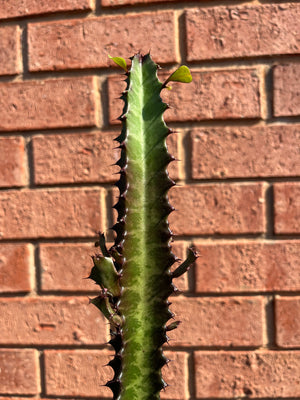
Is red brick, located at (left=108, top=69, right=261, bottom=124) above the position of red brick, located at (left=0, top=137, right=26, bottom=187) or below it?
above

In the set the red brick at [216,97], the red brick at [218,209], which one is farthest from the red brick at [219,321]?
the red brick at [216,97]

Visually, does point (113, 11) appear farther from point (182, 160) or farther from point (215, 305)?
point (215, 305)

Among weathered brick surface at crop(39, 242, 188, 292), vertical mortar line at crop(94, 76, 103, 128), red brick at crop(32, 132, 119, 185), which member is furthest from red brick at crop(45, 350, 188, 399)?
vertical mortar line at crop(94, 76, 103, 128)

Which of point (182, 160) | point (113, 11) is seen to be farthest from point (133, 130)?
point (113, 11)

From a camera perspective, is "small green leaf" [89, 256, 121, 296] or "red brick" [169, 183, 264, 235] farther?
"red brick" [169, 183, 264, 235]

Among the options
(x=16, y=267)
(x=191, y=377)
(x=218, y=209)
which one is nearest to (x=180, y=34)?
(x=218, y=209)

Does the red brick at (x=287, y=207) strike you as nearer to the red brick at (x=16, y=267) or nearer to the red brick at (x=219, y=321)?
the red brick at (x=219, y=321)

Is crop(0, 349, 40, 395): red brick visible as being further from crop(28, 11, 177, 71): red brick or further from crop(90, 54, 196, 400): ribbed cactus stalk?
crop(28, 11, 177, 71): red brick
